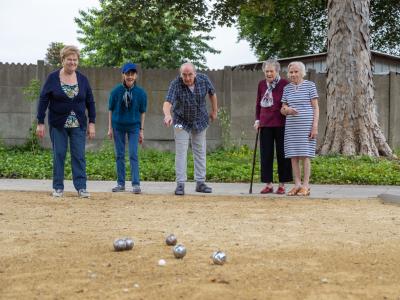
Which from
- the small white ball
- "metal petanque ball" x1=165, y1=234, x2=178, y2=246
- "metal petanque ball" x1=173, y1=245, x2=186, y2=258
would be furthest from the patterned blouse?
the small white ball

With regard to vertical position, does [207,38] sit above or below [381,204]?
above

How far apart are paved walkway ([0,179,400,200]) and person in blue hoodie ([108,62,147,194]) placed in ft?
1.22

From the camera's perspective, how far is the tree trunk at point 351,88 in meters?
13.8

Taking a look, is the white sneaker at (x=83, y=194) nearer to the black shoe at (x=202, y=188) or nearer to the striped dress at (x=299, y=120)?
the black shoe at (x=202, y=188)

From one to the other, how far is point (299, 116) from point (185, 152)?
156 centimetres

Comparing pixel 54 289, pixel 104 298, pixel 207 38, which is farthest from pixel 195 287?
pixel 207 38

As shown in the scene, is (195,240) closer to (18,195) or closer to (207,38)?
(18,195)

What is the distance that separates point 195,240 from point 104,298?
1.82 metres

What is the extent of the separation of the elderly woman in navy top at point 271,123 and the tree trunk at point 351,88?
205 inches

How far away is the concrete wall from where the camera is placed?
15727 millimetres

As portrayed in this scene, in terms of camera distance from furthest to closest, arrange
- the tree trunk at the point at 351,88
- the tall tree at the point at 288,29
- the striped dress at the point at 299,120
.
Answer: the tall tree at the point at 288,29
the tree trunk at the point at 351,88
the striped dress at the point at 299,120

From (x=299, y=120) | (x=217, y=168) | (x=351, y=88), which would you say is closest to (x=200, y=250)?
(x=299, y=120)

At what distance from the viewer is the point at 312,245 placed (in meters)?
5.07

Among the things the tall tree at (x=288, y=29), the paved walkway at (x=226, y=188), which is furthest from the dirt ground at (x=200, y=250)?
the tall tree at (x=288, y=29)
